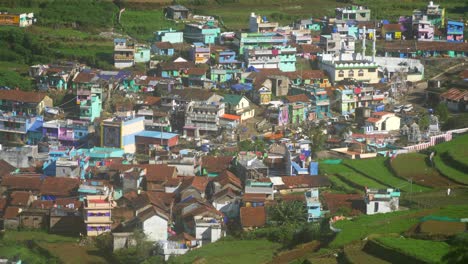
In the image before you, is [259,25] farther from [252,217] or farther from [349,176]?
[252,217]

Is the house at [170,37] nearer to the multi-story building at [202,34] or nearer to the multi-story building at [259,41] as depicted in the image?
the multi-story building at [202,34]

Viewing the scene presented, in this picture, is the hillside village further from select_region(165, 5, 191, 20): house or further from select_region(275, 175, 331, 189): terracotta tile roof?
select_region(165, 5, 191, 20): house

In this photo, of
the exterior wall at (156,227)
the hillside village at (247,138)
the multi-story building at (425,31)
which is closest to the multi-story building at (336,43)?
the hillside village at (247,138)

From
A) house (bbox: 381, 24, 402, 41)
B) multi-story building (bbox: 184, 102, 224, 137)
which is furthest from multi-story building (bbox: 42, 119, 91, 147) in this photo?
house (bbox: 381, 24, 402, 41)

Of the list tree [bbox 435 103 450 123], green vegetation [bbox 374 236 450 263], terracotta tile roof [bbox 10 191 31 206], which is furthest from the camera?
tree [bbox 435 103 450 123]

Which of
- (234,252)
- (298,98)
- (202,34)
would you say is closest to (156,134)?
(298,98)

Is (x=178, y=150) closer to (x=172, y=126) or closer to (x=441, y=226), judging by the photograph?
(x=172, y=126)
